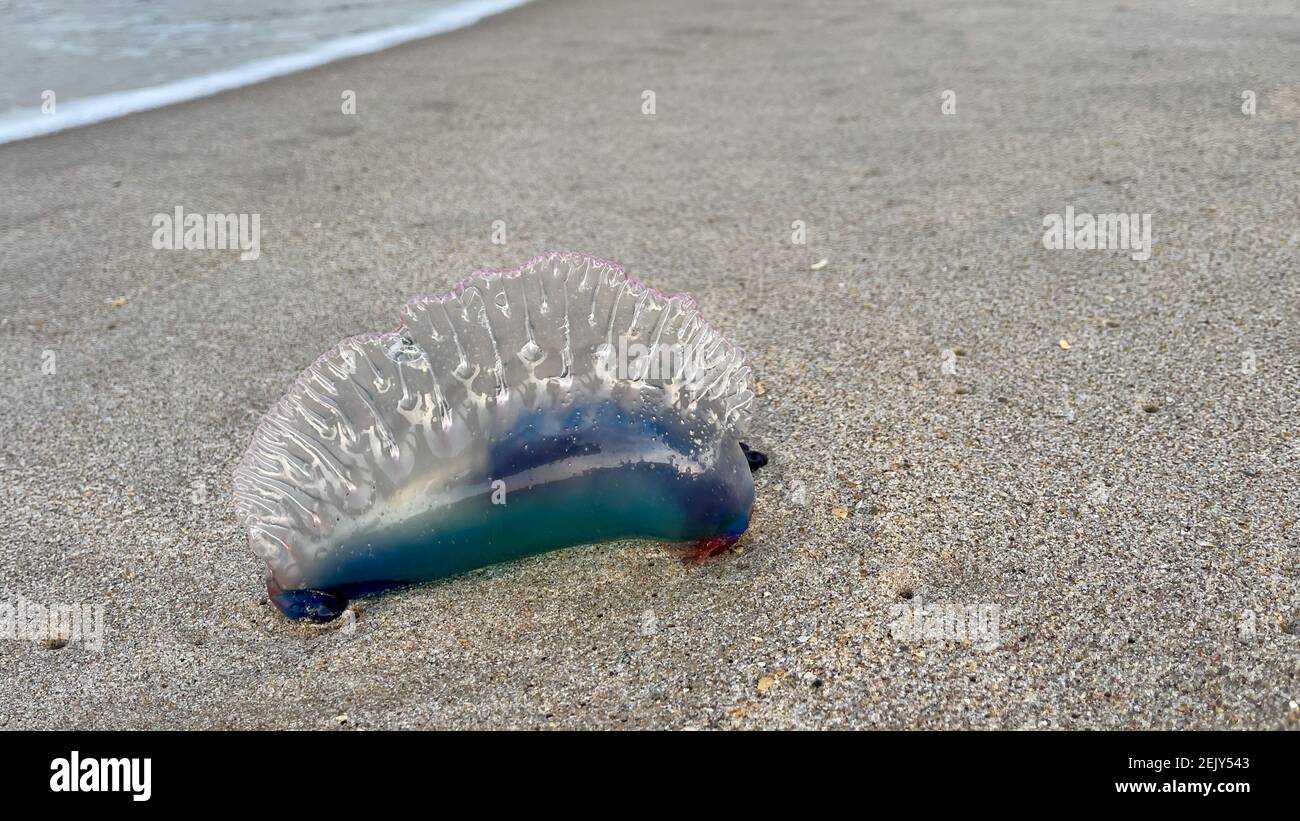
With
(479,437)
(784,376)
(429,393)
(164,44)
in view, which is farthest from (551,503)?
(164,44)

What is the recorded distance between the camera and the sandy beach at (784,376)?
202 cm

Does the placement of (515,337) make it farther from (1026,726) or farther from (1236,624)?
(1236,624)

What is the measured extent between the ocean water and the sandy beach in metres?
0.81

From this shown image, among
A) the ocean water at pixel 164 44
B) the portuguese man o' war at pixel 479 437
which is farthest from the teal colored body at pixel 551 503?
the ocean water at pixel 164 44

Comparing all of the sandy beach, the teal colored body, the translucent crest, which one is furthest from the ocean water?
the teal colored body

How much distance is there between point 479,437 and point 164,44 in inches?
300

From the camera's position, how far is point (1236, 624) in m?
2.00

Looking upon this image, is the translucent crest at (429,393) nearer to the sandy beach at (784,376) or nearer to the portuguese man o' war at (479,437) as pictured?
the portuguese man o' war at (479,437)

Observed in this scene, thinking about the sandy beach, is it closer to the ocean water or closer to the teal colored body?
the teal colored body

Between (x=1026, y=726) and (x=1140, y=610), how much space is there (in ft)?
1.33

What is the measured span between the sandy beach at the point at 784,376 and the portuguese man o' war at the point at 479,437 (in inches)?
5.6

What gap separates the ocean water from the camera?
6.64 metres

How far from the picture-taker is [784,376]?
3.10 meters
